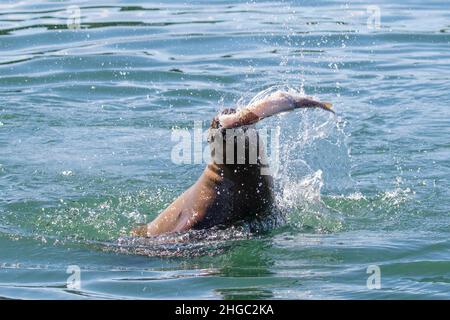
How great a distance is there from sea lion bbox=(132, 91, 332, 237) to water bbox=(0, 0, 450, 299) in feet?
0.40

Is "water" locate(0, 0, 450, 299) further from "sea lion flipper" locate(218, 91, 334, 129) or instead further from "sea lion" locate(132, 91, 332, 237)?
"sea lion flipper" locate(218, 91, 334, 129)

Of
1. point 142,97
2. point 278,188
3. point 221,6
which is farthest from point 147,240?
point 221,6

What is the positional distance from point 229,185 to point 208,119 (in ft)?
13.4

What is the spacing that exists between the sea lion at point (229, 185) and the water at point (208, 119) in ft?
0.40

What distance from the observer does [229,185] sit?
682cm

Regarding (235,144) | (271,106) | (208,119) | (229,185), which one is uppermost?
(208,119)

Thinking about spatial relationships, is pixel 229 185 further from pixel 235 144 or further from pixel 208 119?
pixel 208 119

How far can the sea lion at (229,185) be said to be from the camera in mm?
6645

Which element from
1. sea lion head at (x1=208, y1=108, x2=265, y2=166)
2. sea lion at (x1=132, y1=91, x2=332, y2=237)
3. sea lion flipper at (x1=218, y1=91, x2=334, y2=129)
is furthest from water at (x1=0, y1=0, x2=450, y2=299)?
sea lion flipper at (x1=218, y1=91, x2=334, y2=129)

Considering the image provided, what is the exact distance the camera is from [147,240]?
23.1 ft

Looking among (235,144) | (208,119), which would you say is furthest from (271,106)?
(208,119)

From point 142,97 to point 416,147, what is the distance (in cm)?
336

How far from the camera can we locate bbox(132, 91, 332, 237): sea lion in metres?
6.64
